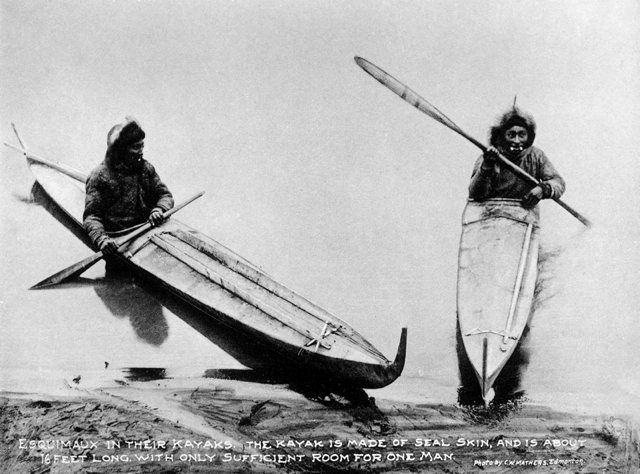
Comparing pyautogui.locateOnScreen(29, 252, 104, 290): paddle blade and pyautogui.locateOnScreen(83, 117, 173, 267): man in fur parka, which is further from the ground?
pyautogui.locateOnScreen(83, 117, 173, 267): man in fur parka

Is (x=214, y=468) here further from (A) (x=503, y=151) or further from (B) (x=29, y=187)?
(A) (x=503, y=151)

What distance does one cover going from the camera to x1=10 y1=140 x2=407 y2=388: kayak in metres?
4.36

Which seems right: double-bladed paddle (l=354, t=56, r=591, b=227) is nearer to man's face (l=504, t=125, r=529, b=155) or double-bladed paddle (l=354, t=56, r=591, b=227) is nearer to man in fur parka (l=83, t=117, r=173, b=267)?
man's face (l=504, t=125, r=529, b=155)

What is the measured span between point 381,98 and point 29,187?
9.09ft

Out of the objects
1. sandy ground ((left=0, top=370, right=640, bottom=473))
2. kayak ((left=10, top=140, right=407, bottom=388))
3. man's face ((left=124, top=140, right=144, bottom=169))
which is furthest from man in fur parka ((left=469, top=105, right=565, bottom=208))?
man's face ((left=124, top=140, right=144, bottom=169))

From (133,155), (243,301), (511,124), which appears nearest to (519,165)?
(511,124)

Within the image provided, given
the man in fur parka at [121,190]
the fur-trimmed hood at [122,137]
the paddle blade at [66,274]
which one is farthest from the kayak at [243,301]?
the fur-trimmed hood at [122,137]

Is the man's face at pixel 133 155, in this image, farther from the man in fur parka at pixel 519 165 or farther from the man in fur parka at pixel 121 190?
the man in fur parka at pixel 519 165

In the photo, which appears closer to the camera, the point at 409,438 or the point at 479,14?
the point at 409,438

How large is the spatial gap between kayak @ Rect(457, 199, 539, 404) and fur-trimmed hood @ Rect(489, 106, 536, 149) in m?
0.46

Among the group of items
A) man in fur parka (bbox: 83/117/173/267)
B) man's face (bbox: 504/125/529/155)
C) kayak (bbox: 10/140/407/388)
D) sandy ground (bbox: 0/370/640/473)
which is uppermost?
man's face (bbox: 504/125/529/155)

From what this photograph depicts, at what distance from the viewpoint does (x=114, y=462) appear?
14.2 feet

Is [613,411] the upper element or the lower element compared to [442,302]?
lower

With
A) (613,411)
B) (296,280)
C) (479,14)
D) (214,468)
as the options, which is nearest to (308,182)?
(296,280)
